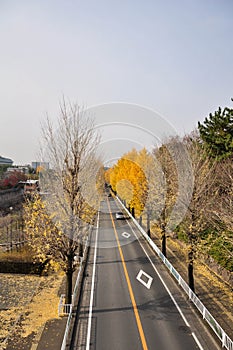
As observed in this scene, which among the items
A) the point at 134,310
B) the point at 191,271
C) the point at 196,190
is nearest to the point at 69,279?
the point at 134,310

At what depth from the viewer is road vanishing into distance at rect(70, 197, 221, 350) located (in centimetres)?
1034

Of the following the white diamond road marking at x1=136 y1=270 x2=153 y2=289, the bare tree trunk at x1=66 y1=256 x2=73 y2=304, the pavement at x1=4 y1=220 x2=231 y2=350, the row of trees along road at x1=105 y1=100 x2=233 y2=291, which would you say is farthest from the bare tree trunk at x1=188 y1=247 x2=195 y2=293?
the pavement at x1=4 y1=220 x2=231 y2=350

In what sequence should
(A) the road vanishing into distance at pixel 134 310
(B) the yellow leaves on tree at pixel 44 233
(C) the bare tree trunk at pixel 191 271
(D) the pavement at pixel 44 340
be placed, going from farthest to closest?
1. (C) the bare tree trunk at pixel 191 271
2. (B) the yellow leaves on tree at pixel 44 233
3. (A) the road vanishing into distance at pixel 134 310
4. (D) the pavement at pixel 44 340

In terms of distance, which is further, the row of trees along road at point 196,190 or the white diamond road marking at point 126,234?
the white diamond road marking at point 126,234

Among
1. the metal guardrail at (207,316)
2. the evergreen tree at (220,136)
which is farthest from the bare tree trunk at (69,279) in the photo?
the evergreen tree at (220,136)

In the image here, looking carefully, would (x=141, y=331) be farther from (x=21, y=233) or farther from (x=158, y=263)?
(x=21, y=233)

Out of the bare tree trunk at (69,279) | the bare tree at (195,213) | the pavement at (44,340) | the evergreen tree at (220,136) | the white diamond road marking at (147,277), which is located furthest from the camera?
the evergreen tree at (220,136)

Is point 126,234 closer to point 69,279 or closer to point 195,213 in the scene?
point 195,213

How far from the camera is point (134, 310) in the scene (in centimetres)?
1270

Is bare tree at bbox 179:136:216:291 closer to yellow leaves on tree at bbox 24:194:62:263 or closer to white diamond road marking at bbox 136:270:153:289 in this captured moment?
white diamond road marking at bbox 136:270:153:289

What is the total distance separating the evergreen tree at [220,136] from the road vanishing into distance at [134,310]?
30.4ft

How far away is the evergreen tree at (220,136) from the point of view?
2004 centimetres

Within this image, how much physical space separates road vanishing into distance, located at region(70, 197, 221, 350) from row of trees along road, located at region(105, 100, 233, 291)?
194 cm

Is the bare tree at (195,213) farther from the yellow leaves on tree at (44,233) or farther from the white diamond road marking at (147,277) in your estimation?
the yellow leaves on tree at (44,233)
